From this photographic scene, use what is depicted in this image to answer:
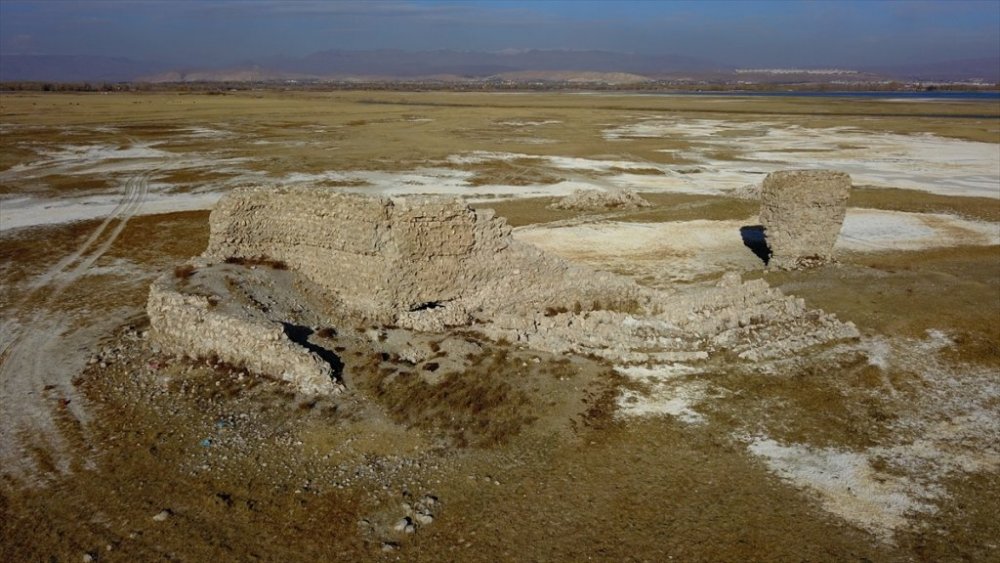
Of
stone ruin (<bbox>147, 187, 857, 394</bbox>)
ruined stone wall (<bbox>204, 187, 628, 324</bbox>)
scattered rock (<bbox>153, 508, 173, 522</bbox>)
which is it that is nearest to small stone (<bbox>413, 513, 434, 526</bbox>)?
scattered rock (<bbox>153, 508, 173, 522</bbox>)

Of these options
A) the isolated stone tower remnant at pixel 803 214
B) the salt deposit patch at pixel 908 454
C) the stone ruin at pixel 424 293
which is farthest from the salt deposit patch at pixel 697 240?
the salt deposit patch at pixel 908 454

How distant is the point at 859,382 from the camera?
39.0ft

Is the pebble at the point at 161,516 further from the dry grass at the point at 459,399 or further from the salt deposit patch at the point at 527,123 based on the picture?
the salt deposit patch at the point at 527,123

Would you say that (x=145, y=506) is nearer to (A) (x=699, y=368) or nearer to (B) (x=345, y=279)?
(B) (x=345, y=279)

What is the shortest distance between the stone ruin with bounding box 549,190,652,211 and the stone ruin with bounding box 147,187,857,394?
12.9 meters

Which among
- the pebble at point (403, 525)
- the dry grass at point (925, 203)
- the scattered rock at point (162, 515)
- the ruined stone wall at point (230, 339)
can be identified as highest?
the dry grass at point (925, 203)

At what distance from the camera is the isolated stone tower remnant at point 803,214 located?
18.6 m

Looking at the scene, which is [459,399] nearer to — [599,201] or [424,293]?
[424,293]

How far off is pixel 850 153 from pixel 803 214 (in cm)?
3136

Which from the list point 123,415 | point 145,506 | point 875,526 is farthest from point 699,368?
point 123,415

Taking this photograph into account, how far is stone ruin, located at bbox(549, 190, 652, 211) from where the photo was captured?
27484 millimetres

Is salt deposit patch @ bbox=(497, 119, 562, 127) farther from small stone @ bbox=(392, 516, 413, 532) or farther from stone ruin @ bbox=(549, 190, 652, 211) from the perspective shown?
small stone @ bbox=(392, 516, 413, 532)

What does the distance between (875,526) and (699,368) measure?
4533 millimetres

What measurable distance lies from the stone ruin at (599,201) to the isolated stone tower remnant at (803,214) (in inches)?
333
